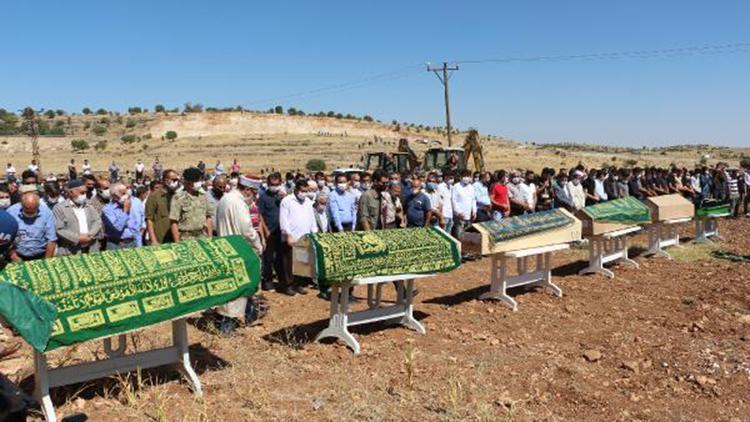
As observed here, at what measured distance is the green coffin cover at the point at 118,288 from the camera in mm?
4414

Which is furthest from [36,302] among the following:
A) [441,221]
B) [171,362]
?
[441,221]

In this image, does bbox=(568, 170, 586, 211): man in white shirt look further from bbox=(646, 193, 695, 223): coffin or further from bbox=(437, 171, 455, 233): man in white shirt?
bbox=(437, 171, 455, 233): man in white shirt

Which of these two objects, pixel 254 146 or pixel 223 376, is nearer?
pixel 223 376

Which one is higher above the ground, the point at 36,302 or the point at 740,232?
the point at 36,302

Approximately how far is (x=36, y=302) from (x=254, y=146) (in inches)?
2081

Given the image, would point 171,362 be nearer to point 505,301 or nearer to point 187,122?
point 505,301

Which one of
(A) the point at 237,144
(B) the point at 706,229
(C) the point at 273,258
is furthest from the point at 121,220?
(A) the point at 237,144

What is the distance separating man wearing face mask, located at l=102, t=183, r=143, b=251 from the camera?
8258mm

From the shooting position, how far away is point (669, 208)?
41.9 feet

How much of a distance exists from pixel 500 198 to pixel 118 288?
8628 mm

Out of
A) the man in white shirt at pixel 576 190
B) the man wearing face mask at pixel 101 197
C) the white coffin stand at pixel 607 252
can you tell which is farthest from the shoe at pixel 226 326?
the man in white shirt at pixel 576 190

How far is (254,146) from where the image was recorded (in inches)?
2215

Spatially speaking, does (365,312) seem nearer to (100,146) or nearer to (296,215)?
(296,215)

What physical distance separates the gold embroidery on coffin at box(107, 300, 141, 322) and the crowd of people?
2.65ft
